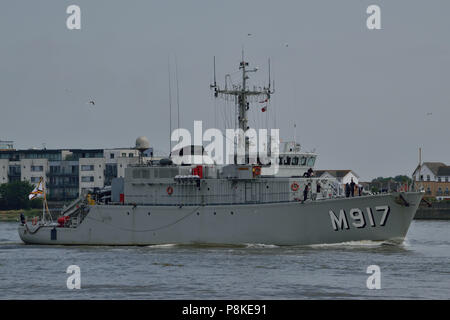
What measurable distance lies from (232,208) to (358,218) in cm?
629

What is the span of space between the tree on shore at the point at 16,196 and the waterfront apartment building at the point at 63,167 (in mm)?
3666

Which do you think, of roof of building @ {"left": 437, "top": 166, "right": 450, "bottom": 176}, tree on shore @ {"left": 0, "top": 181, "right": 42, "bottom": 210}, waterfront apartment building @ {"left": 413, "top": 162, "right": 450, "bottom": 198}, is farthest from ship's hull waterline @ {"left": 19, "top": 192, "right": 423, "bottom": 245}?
roof of building @ {"left": 437, "top": 166, "right": 450, "bottom": 176}

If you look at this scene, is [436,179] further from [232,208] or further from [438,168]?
[232,208]

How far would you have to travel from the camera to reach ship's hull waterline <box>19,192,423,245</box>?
37.1 m

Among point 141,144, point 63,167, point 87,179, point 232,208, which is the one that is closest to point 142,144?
point 141,144

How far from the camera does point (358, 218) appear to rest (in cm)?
3709

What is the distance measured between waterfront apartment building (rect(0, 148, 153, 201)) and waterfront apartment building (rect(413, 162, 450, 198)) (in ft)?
137

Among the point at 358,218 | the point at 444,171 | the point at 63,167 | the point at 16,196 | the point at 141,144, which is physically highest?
the point at 141,144

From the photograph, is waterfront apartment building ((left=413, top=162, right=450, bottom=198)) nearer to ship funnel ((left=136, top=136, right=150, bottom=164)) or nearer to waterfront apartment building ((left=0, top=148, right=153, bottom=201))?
waterfront apartment building ((left=0, top=148, right=153, bottom=201))

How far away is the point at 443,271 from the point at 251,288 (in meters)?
8.21

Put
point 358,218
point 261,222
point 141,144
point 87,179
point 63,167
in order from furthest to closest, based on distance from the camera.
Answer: point 63,167, point 87,179, point 141,144, point 261,222, point 358,218

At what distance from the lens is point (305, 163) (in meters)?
41.2

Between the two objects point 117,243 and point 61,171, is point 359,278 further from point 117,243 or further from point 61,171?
point 61,171
